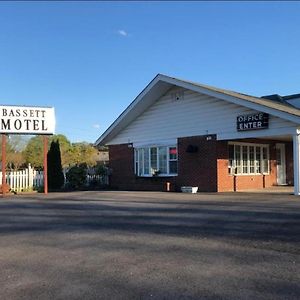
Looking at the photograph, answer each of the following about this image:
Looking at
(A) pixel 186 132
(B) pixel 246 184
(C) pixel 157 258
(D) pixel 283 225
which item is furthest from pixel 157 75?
(C) pixel 157 258

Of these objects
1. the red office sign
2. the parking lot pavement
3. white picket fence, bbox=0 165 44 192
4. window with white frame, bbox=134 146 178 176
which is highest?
the red office sign

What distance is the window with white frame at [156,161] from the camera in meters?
25.6

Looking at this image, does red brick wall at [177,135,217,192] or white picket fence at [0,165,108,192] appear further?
white picket fence at [0,165,108,192]

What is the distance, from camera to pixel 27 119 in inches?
947

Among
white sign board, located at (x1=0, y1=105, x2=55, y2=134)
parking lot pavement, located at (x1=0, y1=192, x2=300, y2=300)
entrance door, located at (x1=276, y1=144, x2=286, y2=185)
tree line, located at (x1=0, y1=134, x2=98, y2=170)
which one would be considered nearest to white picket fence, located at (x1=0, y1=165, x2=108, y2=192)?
white sign board, located at (x1=0, y1=105, x2=55, y2=134)

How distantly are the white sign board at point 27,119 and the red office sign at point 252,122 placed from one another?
9359 millimetres

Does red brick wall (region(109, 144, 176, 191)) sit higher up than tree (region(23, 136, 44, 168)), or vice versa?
tree (region(23, 136, 44, 168))

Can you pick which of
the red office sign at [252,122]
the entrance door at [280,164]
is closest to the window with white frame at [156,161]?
the red office sign at [252,122]

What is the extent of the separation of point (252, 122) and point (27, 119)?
1092 cm

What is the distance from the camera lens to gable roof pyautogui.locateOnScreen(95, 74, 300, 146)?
1973 cm

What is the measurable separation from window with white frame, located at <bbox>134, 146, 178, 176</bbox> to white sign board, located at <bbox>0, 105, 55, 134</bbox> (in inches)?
215

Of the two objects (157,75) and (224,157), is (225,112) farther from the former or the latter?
(157,75)

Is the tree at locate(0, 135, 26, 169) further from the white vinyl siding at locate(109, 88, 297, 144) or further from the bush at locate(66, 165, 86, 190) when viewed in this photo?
the white vinyl siding at locate(109, 88, 297, 144)

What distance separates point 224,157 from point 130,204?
311 inches
